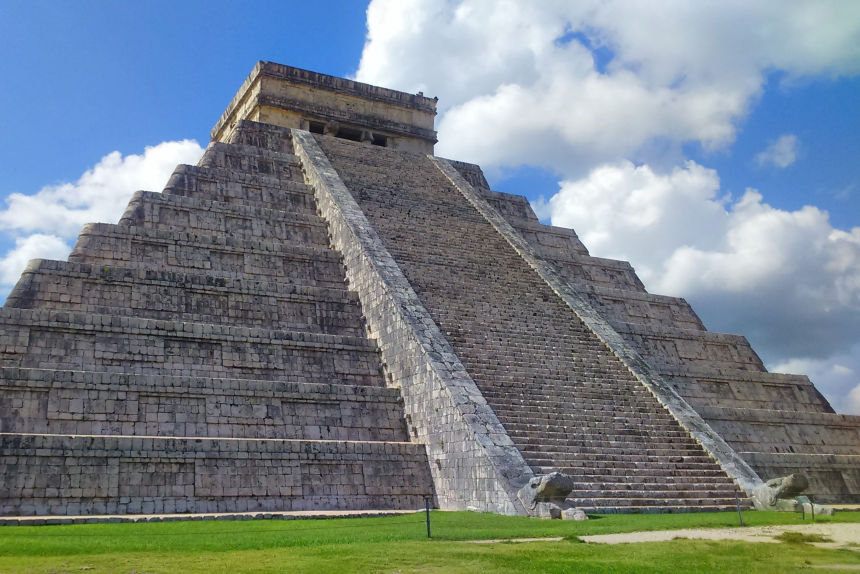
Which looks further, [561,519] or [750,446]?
[750,446]

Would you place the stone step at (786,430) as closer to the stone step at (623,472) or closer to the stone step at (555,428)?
the stone step at (555,428)

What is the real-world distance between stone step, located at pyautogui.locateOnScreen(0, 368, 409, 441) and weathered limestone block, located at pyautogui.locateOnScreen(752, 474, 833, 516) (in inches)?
222

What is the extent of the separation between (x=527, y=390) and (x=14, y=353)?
8.24m

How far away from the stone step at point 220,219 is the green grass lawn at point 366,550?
8.92 meters

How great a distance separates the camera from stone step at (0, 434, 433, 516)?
33.2ft

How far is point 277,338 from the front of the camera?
540 inches

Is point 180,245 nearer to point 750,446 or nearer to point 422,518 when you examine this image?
point 422,518

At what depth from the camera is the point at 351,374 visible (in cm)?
1396

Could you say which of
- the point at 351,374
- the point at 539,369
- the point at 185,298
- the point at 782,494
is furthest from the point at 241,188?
the point at 782,494

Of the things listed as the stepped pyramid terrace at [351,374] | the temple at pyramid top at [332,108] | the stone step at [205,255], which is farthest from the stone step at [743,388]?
the temple at pyramid top at [332,108]

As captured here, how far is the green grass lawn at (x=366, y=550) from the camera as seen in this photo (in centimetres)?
599

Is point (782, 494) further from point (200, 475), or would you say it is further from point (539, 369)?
point (200, 475)

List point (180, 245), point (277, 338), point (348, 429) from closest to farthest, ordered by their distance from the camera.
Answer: point (348, 429)
point (277, 338)
point (180, 245)

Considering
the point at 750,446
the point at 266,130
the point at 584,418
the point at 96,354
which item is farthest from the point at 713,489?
the point at 266,130
